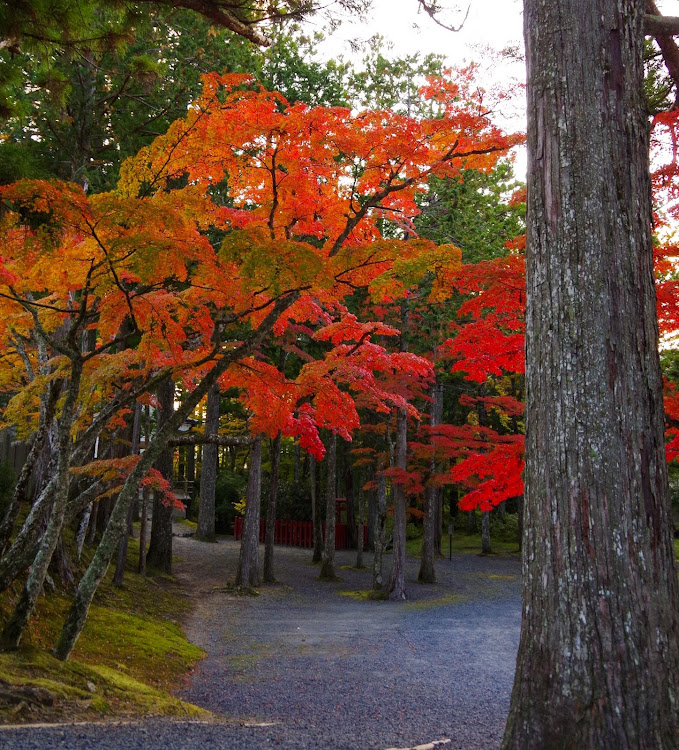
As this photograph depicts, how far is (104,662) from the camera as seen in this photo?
6.41 meters

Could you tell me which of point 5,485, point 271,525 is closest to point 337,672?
point 5,485

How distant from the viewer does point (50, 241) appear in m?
4.89

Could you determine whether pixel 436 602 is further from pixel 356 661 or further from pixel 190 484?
pixel 190 484

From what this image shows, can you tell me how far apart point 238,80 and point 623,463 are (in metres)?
5.23

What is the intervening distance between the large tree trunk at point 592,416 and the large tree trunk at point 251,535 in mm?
10713

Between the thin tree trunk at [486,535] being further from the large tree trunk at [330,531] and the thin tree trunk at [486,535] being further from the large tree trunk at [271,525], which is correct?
the large tree trunk at [271,525]

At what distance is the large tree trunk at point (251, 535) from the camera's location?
13.5m

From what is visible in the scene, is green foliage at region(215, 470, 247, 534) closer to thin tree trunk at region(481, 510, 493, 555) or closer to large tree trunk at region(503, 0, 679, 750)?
thin tree trunk at region(481, 510, 493, 555)

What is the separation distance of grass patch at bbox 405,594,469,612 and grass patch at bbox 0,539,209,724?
14.0 ft

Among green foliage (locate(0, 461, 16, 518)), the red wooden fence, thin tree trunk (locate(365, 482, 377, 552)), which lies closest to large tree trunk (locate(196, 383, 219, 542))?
the red wooden fence

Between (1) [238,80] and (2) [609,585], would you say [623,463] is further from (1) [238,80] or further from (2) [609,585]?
(1) [238,80]

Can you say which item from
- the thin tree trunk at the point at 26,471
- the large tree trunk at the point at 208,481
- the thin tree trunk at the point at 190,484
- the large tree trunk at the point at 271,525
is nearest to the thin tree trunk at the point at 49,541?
the thin tree trunk at the point at 26,471

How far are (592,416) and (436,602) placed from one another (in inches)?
423

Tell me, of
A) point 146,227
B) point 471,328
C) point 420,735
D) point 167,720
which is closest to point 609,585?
point 420,735
